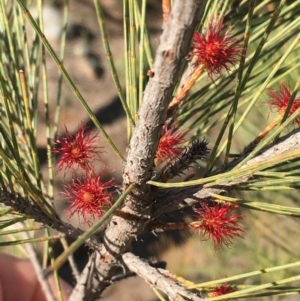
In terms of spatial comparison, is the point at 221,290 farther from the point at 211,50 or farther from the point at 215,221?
the point at 211,50

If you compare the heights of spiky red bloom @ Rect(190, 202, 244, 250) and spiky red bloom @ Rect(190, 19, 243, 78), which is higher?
spiky red bloom @ Rect(190, 19, 243, 78)

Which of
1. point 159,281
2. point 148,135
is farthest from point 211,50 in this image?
point 159,281

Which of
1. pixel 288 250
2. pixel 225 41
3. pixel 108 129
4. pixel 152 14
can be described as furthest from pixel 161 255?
pixel 152 14

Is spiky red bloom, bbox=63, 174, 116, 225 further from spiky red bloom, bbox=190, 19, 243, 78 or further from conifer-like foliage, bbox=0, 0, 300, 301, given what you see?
spiky red bloom, bbox=190, 19, 243, 78

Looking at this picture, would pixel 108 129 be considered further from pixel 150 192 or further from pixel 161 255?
pixel 150 192

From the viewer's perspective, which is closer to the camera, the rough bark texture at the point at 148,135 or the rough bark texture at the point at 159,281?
the rough bark texture at the point at 148,135

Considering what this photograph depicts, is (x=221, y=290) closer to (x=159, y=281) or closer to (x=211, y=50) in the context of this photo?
(x=159, y=281)

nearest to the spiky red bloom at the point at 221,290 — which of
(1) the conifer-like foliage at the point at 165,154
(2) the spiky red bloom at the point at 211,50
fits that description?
(1) the conifer-like foliage at the point at 165,154

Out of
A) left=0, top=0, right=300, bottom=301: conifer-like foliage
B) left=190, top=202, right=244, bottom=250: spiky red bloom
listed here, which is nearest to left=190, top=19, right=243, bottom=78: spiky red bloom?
left=0, top=0, right=300, bottom=301: conifer-like foliage

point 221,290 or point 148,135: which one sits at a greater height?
point 148,135

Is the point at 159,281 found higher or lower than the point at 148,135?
lower

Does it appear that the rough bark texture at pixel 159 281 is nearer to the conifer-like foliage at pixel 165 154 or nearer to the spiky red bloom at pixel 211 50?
the conifer-like foliage at pixel 165 154

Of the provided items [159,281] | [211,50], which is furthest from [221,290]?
[211,50]
